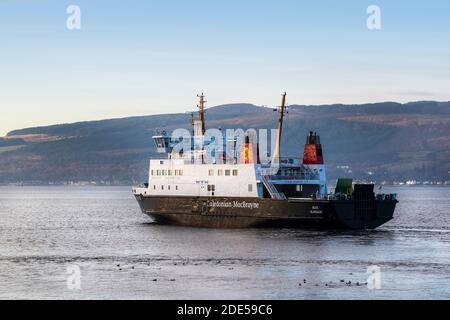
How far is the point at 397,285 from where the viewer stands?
49.3 m

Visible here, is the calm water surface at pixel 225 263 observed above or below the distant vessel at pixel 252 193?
below

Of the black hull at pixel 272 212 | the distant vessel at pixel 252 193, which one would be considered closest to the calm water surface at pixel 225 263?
the black hull at pixel 272 212

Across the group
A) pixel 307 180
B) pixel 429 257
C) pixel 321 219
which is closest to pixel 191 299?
pixel 429 257

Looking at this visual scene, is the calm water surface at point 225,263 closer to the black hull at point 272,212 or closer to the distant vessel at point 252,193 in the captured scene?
the black hull at point 272,212

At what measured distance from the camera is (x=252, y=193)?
250 feet

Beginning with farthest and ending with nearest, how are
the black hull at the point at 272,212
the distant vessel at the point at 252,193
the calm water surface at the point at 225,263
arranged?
the distant vessel at the point at 252,193
the black hull at the point at 272,212
the calm water surface at the point at 225,263

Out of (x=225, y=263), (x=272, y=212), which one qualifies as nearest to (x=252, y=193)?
(x=272, y=212)

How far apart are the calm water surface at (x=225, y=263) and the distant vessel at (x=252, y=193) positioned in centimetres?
138

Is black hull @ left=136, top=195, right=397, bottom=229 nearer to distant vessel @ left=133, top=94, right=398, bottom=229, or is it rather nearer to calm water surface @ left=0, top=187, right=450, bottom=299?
distant vessel @ left=133, top=94, right=398, bottom=229

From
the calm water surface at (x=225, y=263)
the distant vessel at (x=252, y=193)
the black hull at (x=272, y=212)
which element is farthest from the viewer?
the distant vessel at (x=252, y=193)

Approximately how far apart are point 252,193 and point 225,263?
1876 cm

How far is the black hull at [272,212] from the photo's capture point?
7281 centimetres
